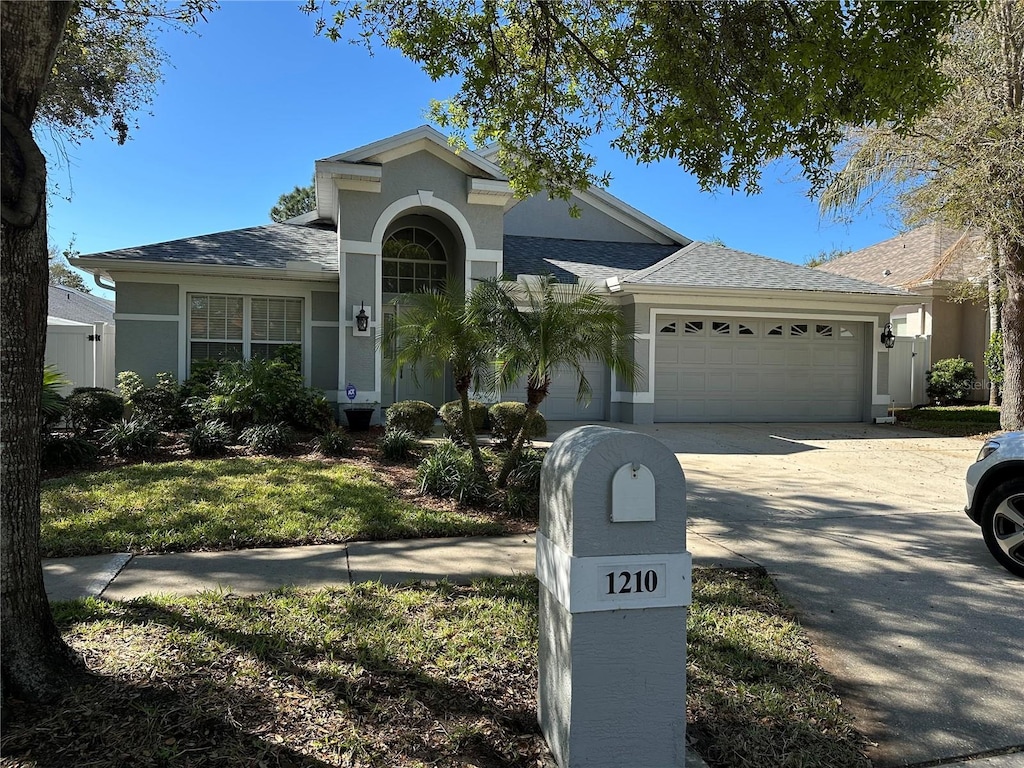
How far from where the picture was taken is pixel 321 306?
13031 millimetres

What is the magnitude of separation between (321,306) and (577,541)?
38.4ft

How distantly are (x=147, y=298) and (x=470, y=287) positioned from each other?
6.21 meters

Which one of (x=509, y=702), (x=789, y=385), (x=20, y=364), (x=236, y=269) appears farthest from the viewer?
(x=789, y=385)

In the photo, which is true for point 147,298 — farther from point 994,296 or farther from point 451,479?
point 994,296

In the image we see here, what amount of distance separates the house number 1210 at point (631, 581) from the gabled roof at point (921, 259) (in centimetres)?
1467

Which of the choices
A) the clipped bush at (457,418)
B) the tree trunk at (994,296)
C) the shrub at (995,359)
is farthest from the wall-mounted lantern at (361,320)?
the shrub at (995,359)

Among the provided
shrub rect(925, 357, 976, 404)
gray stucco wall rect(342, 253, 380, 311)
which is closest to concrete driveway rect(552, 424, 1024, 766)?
gray stucco wall rect(342, 253, 380, 311)

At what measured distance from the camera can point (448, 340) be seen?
265 inches

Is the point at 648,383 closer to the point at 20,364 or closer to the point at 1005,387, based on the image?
the point at 1005,387

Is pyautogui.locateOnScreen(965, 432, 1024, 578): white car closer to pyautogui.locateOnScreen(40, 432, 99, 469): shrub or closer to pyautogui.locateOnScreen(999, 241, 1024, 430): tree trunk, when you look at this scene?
pyautogui.locateOnScreen(999, 241, 1024, 430): tree trunk

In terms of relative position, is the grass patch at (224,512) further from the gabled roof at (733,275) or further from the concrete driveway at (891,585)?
the gabled roof at (733,275)

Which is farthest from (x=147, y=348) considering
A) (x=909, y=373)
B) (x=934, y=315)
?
(x=934, y=315)

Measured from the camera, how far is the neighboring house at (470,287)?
1215 centimetres

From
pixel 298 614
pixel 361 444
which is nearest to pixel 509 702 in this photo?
pixel 298 614
